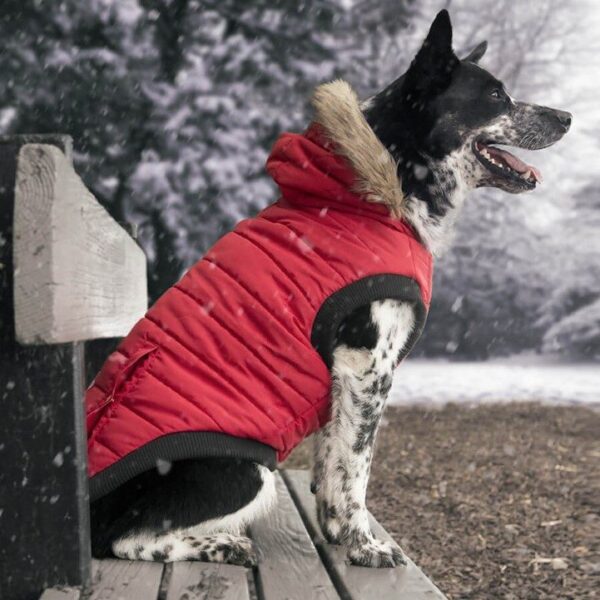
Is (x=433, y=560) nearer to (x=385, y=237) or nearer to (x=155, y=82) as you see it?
(x=385, y=237)

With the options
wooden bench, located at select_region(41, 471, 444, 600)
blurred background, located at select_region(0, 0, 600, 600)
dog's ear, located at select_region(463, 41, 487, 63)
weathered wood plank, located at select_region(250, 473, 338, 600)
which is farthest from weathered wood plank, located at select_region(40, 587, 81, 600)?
dog's ear, located at select_region(463, 41, 487, 63)

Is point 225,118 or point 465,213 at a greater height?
point 225,118

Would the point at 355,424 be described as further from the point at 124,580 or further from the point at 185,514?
the point at 124,580

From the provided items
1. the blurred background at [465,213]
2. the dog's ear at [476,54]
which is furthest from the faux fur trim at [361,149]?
the blurred background at [465,213]

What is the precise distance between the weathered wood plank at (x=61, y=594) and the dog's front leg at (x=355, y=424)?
3.06 feet

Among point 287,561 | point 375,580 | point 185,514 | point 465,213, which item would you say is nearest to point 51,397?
point 185,514

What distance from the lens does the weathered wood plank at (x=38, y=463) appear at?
1934 mm

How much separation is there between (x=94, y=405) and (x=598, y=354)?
36.3 feet

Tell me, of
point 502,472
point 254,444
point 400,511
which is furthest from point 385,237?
point 502,472

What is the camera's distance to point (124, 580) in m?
2.21

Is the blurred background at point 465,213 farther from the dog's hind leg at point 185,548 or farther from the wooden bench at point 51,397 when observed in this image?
the wooden bench at point 51,397


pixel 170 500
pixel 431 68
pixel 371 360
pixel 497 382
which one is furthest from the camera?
pixel 497 382

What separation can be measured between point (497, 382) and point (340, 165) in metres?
8.36

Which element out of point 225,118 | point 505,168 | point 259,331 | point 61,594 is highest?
point 505,168
